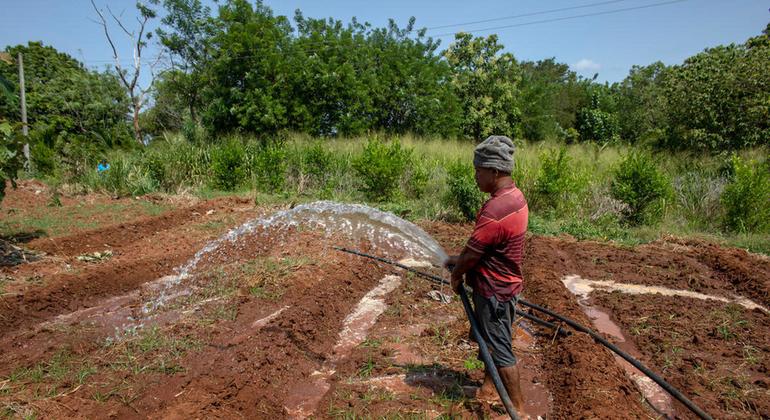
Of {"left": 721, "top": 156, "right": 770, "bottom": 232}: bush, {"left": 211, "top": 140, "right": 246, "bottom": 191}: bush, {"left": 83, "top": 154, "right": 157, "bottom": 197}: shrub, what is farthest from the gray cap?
{"left": 83, "top": 154, "right": 157, "bottom": 197}: shrub

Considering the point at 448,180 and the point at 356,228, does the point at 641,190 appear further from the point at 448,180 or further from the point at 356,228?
the point at 356,228

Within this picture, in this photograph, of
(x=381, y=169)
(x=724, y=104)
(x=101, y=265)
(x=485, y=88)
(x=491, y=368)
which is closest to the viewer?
(x=491, y=368)

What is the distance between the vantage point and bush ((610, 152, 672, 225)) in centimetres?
1057

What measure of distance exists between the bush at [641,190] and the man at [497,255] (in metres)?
8.72

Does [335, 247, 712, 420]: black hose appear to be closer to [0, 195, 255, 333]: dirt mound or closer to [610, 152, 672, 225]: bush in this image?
[0, 195, 255, 333]: dirt mound

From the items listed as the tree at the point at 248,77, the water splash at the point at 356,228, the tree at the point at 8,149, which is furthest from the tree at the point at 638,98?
the tree at the point at 8,149

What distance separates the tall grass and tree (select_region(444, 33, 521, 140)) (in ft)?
28.2

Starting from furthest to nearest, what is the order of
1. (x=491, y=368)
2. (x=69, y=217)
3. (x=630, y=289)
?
(x=69, y=217), (x=630, y=289), (x=491, y=368)

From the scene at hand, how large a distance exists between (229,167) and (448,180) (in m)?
7.31

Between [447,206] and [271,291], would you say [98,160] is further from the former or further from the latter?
[271,291]

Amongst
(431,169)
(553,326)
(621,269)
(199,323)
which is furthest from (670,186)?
(199,323)

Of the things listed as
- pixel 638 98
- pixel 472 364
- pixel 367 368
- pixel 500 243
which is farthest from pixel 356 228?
pixel 638 98

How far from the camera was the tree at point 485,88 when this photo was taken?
25.7m

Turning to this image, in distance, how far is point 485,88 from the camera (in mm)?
26094
